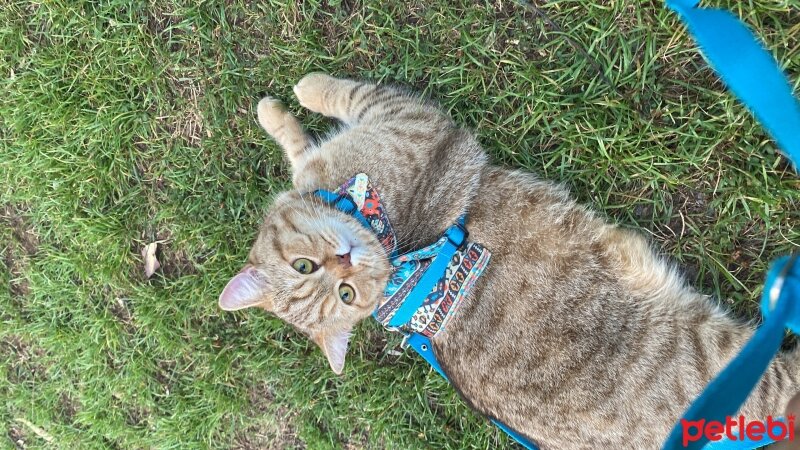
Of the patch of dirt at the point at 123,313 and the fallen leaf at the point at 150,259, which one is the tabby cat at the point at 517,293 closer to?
the fallen leaf at the point at 150,259

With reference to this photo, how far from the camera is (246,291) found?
2.44m

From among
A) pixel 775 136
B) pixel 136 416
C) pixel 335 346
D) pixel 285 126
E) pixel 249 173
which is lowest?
pixel 136 416

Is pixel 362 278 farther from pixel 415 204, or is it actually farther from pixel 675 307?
pixel 675 307

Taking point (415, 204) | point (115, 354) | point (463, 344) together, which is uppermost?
point (415, 204)

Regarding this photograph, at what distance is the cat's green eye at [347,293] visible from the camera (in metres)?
2.43

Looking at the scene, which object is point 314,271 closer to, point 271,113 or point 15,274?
point 271,113

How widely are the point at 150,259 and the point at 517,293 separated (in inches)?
94.6

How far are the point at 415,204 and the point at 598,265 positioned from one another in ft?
3.01

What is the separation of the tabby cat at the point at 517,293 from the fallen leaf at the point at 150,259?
4.05 feet

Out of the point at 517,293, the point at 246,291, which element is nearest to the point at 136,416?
the point at 246,291

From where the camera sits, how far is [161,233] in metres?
3.45

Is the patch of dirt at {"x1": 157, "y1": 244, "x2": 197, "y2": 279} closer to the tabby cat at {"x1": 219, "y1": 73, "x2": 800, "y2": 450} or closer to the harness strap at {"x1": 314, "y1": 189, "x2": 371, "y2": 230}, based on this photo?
the tabby cat at {"x1": 219, "y1": 73, "x2": 800, "y2": 450}

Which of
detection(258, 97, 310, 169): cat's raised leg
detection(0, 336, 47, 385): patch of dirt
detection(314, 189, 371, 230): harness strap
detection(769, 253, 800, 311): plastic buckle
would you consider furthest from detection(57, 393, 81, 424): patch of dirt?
detection(769, 253, 800, 311): plastic buckle

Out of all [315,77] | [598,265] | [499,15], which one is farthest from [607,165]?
[315,77]
